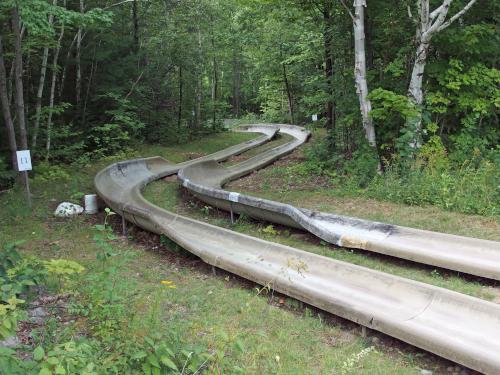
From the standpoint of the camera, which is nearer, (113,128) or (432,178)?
(432,178)

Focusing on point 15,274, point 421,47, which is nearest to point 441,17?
point 421,47

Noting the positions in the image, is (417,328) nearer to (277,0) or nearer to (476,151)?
(476,151)

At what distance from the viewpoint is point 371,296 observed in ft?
17.1

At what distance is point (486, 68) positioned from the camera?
10219mm

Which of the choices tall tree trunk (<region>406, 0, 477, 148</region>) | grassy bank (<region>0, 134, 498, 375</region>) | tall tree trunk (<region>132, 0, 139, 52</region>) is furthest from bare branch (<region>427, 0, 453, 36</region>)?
tall tree trunk (<region>132, 0, 139, 52</region>)

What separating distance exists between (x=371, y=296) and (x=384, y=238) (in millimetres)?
1832

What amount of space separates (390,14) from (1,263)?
10.2 meters

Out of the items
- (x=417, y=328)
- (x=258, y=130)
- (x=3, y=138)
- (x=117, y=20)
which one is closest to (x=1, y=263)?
(x=417, y=328)

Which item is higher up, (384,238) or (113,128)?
(113,128)

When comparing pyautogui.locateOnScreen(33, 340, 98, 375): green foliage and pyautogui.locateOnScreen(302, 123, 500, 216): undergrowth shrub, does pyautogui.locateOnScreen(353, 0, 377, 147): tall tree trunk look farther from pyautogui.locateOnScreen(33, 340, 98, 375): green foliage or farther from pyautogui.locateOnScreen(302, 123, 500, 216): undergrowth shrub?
pyautogui.locateOnScreen(33, 340, 98, 375): green foliage

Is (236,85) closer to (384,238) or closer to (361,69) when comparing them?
→ (361,69)

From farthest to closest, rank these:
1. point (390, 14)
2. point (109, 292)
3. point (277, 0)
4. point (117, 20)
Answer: point (117, 20) → point (277, 0) → point (390, 14) → point (109, 292)

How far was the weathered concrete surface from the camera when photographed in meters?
4.22

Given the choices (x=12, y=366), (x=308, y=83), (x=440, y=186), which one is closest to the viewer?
(x=12, y=366)
